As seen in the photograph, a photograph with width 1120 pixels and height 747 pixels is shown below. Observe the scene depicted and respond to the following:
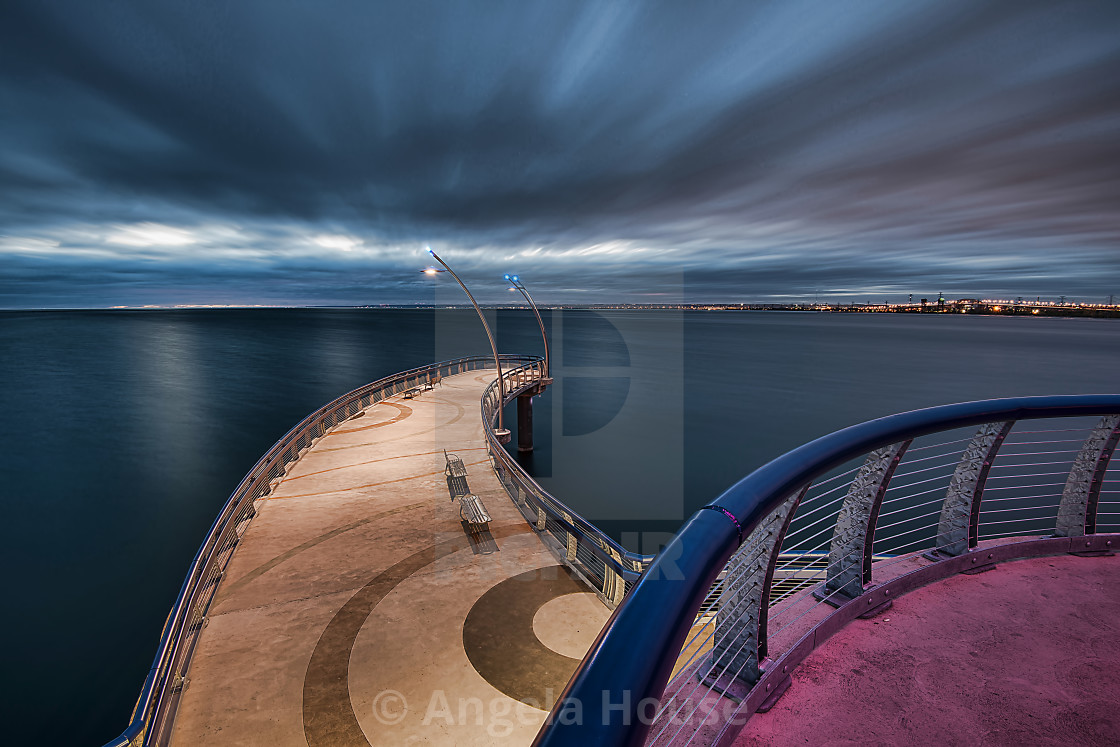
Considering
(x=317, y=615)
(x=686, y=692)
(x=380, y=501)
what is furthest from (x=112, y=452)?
(x=686, y=692)

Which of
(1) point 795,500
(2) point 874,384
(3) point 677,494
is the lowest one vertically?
(3) point 677,494

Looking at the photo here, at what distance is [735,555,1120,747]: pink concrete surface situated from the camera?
7.34 ft

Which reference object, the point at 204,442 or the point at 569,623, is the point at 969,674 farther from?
the point at 204,442

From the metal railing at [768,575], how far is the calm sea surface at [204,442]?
15915mm

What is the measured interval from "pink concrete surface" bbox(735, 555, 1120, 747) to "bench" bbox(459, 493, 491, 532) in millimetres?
8418

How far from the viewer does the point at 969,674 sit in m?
2.59

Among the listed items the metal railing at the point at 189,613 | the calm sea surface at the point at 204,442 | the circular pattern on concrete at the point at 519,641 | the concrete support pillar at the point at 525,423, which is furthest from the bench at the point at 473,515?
the concrete support pillar at the point at 525,423

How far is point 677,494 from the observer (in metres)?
26.3

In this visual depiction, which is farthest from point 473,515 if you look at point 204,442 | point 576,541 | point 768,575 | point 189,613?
point 204,442

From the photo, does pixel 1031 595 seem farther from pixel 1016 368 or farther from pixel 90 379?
pixel 1016 368

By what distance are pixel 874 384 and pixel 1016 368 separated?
27001 mm

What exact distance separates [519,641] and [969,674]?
19.8 feet

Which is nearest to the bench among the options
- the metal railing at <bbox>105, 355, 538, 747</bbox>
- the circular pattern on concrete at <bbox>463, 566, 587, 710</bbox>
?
the circular pattern on concrete at <bbox>463, 566, 587, 710</bbox>

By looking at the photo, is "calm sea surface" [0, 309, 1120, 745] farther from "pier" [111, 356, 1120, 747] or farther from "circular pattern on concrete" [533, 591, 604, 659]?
"circular pattern on concrete" [533, 591, 604, 659]
